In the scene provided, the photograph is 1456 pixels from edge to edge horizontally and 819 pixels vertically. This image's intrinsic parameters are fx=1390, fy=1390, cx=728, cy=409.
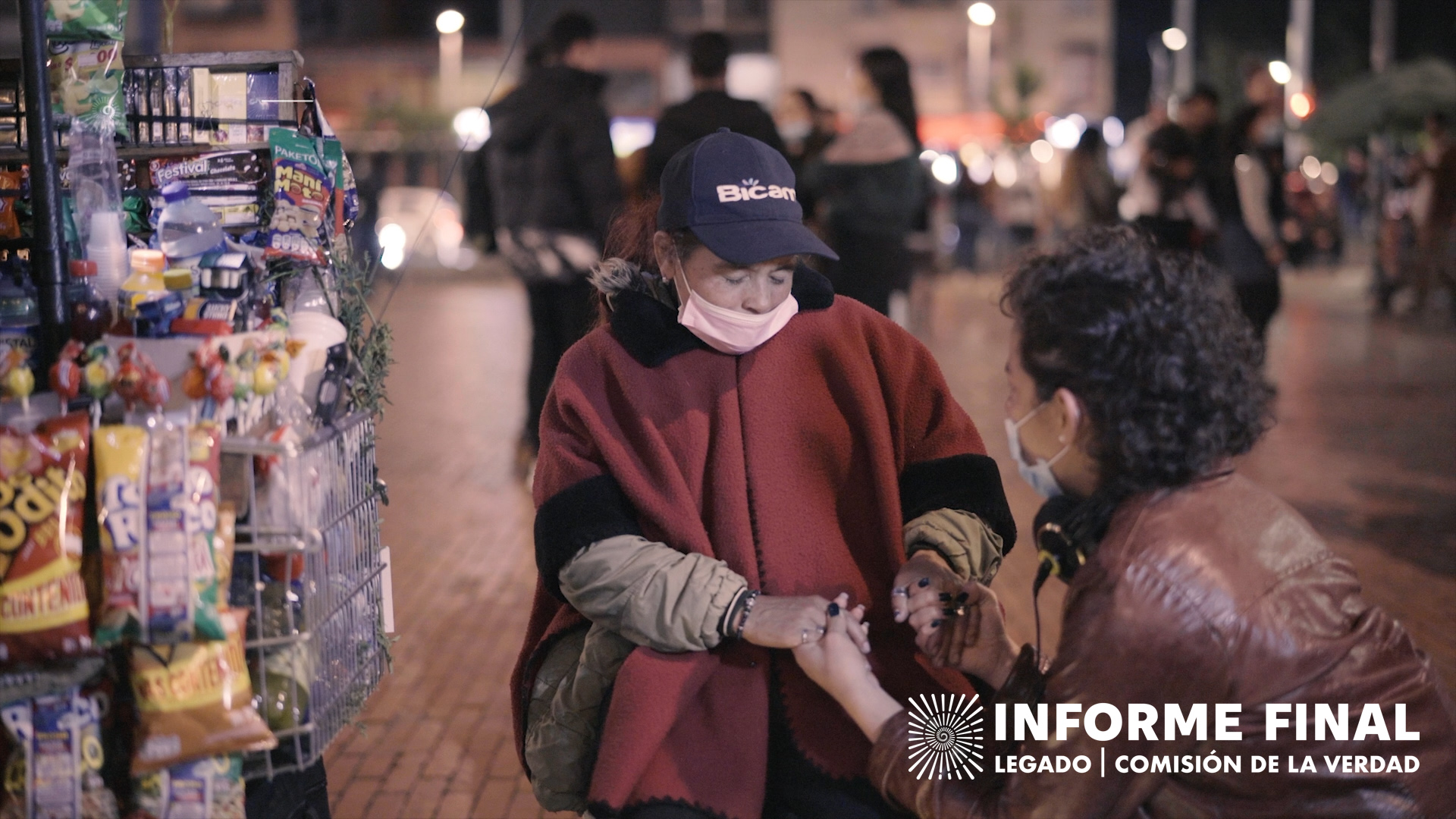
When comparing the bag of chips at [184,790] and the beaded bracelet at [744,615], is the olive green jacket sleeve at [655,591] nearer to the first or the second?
the beaded bracelet at [744,615]

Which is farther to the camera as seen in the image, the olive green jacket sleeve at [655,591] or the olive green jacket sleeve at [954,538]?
the olive green jacket sleeve at [954,538]

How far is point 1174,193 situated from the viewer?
7.72m

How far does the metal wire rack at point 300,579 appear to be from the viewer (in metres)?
1.92

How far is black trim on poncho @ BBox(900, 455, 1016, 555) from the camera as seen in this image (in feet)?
7.79

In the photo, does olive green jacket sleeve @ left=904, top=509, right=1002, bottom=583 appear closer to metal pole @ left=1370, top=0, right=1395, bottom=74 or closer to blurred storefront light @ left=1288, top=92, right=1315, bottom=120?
blurred storefront light @ left=1288, top=92, right=1315, bottom=120

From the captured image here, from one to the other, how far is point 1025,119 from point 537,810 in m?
39.2

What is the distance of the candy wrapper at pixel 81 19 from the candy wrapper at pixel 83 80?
0.07 feet

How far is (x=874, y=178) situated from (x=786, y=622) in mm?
5296

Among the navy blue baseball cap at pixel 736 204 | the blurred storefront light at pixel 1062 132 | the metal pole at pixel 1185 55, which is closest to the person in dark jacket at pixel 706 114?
the navy blue baseball cap at pixel 736 204

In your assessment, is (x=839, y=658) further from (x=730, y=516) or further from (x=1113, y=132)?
(x=1113, y=132)

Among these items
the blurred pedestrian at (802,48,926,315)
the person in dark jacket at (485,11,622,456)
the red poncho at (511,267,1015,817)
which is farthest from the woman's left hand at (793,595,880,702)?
the blurred pedestrian at (802,48,926,315)

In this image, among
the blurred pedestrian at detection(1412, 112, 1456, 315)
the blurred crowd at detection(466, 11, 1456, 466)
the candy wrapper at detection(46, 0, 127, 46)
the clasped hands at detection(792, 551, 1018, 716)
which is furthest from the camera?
the blurred pedestrian at detection(1412, 112, 1456, 315)

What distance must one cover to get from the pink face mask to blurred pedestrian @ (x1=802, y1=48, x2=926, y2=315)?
15.9 ft

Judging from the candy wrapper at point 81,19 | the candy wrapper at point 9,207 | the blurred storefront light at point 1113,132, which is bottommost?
the candy wrapper at point 9,207
